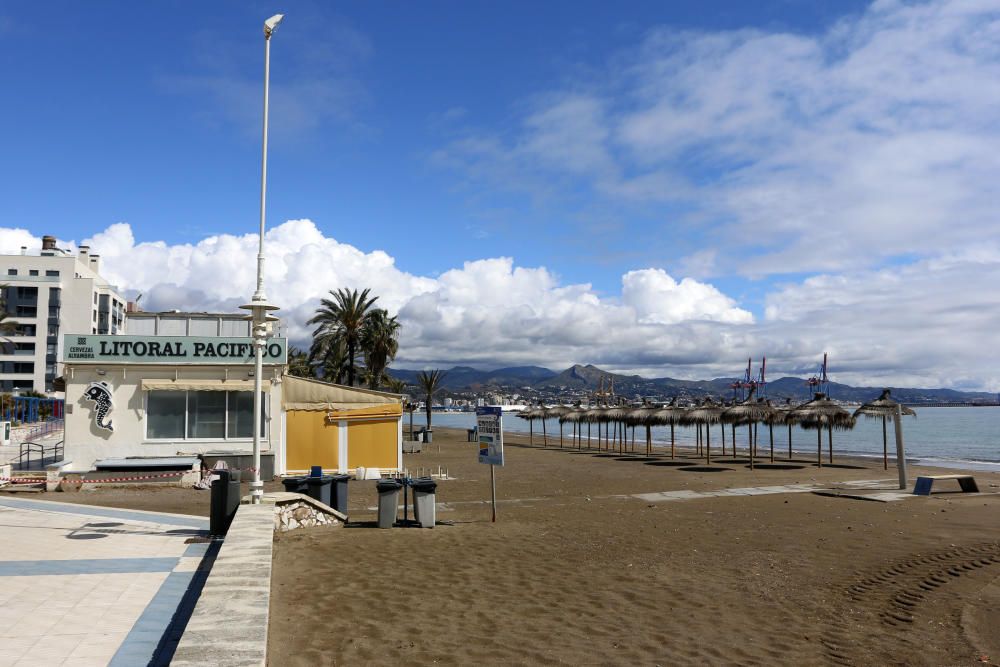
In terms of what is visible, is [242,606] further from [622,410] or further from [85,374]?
[622,410]

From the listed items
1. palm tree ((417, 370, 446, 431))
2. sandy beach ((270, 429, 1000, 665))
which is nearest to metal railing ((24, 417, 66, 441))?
palm tree ((417, 370, 446, 431))

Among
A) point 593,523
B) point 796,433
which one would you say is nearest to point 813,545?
point 593,523

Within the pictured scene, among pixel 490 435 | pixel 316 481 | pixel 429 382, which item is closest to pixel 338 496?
pixel 316 481

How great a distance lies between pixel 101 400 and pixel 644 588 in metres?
19.5

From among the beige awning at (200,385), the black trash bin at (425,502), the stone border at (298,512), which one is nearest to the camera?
the stone border at (298,512)

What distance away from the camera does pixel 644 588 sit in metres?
8.98

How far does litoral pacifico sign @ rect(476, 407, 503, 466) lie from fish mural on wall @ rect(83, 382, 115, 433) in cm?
1377

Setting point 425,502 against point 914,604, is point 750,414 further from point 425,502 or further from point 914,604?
point 914,604

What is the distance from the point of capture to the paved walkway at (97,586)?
6.05 metres

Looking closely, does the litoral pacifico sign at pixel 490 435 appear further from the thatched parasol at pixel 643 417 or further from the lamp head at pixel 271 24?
the thatched parasol at pixel 643 417

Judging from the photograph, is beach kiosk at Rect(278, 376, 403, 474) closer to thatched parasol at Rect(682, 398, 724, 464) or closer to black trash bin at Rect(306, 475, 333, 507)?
black trash bin at Rect(306, 475, 333, 507)

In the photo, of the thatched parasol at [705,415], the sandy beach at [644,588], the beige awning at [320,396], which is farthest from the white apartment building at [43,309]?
the sandy beach at [644,588]

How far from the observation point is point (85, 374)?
71.4 ft

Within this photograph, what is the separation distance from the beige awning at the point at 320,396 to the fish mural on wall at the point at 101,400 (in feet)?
17.4
